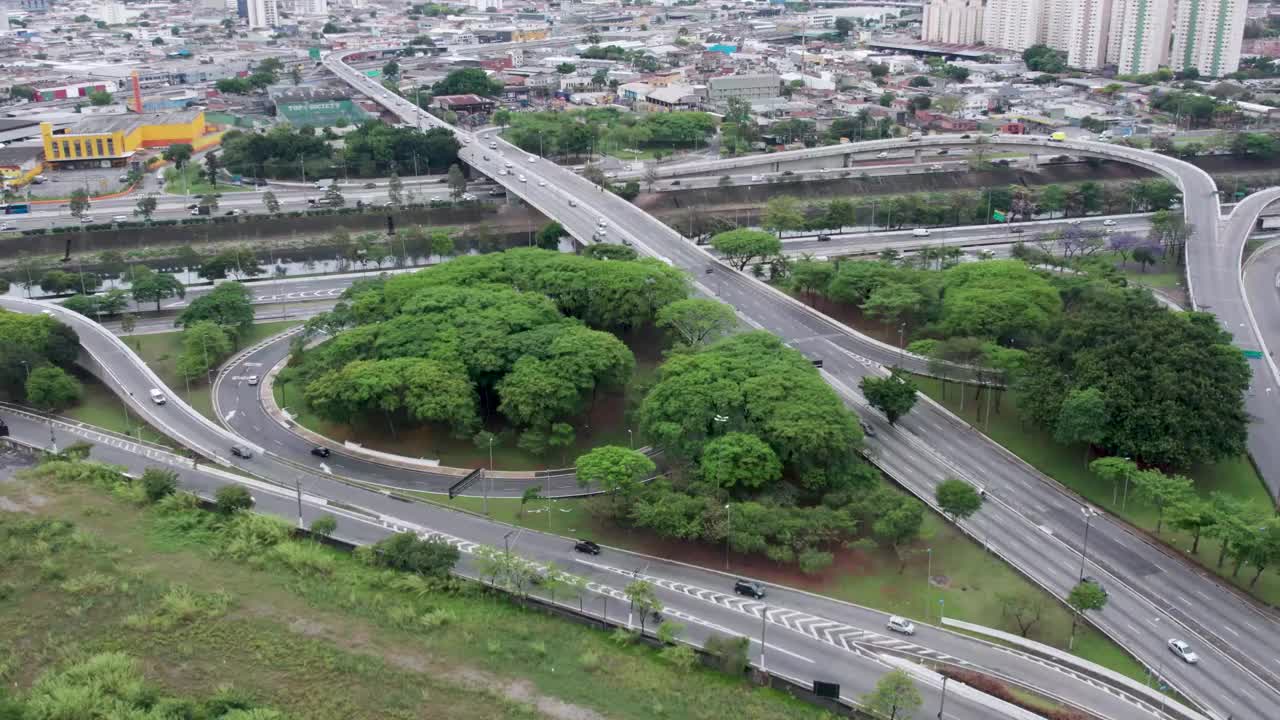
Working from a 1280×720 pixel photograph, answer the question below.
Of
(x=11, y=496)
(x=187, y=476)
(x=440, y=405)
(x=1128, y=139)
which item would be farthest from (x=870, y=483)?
(x=1128, y=139)

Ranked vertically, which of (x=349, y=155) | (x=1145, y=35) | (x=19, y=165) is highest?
(x=1145, y=35)

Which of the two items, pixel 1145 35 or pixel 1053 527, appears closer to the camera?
pixel 1053 527

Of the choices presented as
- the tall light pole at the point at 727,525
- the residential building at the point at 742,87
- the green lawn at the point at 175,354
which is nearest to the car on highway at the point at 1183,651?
the tall light pole at the point at 727,525

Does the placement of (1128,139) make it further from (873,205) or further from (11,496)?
(11,496)

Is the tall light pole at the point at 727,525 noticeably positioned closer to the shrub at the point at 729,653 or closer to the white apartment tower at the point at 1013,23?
the shrub at the point at 729,653

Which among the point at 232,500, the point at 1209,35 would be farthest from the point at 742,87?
the point at 232,500

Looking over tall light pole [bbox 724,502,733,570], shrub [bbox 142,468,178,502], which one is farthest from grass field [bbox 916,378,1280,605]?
shrub [bbox 142,468,178,502]

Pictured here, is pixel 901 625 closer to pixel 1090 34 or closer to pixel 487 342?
pixel 487 342
